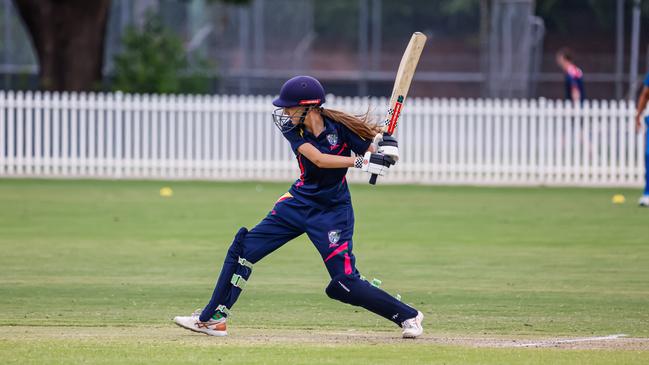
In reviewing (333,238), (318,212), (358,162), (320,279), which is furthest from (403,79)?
(320,279)

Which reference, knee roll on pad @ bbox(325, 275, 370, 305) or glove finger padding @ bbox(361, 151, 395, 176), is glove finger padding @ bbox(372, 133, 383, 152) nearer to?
glove finger padding @ bbox(361, 151, 395, 176)

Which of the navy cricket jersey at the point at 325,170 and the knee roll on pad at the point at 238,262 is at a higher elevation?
the navy cricket jersey at the point at 325,170

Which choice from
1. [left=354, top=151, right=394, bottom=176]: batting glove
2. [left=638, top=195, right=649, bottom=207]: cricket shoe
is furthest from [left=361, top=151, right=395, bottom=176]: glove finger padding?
[left=638, top=195, right=649, bottom=207]: cricket shoe

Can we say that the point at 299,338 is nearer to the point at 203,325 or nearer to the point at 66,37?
the point at 203,325

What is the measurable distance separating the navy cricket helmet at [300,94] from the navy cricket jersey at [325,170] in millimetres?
196

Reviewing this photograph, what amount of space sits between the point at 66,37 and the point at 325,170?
1721 centimetres

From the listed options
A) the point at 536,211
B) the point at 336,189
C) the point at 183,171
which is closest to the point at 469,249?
the point at 536,211

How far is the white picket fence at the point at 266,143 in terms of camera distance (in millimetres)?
20328

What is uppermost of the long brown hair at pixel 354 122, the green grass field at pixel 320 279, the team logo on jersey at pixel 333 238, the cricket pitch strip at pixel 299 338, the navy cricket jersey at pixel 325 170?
the long brown hair at pixel 354 122

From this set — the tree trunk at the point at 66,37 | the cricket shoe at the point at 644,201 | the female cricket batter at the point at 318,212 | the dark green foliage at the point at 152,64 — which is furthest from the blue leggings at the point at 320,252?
the dark green foliage at the point at 152,64

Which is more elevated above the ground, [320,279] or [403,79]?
[403,79]

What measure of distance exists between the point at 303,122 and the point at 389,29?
110 ft

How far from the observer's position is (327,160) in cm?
734

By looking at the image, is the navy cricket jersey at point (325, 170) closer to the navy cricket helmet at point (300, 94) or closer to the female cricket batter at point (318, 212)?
the female cricket batter at point (318, 212)
